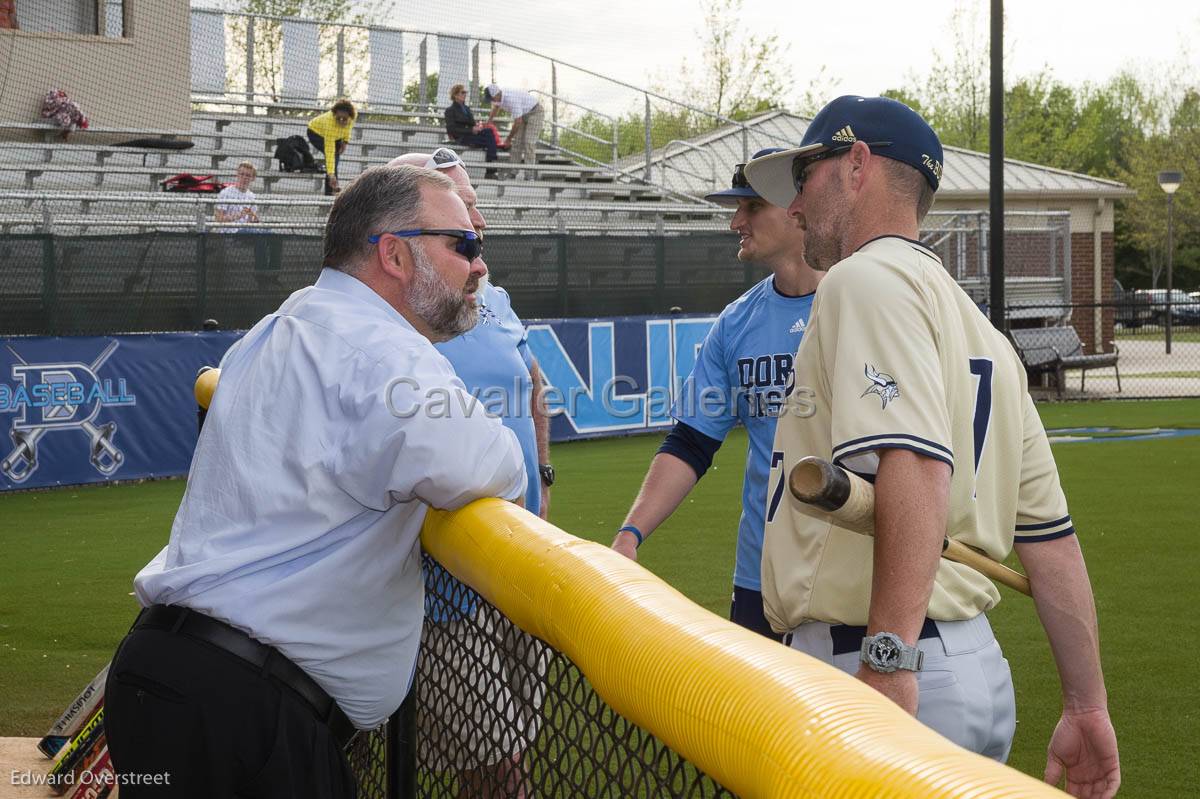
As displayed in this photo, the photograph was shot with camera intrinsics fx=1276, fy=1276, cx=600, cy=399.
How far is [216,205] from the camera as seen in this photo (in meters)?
17.9

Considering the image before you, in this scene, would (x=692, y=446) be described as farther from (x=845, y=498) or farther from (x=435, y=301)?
(x=845, y=498)

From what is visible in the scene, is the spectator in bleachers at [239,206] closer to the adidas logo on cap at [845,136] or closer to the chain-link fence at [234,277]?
the chain-link fence at [234,277]

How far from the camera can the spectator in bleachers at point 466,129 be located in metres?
25.0

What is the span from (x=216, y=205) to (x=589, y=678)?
685 inches

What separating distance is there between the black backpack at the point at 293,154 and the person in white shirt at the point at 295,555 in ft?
66.2

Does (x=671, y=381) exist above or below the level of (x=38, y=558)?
above

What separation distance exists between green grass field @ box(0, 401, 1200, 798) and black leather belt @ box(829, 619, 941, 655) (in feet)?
8.52

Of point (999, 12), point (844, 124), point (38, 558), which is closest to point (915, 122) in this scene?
point (844, 124)

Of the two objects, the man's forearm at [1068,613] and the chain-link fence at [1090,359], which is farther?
the chain-link fence at [1090,359]

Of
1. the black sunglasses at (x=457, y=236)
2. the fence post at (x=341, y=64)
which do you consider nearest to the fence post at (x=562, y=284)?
the fence post at (x=341, y=64)

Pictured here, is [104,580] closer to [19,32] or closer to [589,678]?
[589,678]

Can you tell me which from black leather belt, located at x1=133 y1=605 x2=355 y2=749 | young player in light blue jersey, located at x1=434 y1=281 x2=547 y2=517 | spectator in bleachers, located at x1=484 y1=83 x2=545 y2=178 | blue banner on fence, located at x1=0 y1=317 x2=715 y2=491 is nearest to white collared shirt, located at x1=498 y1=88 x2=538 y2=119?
spectator in bleachers, located at x1=484 y1=83 x2=545 y2=178

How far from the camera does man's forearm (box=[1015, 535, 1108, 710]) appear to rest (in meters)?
2.57
